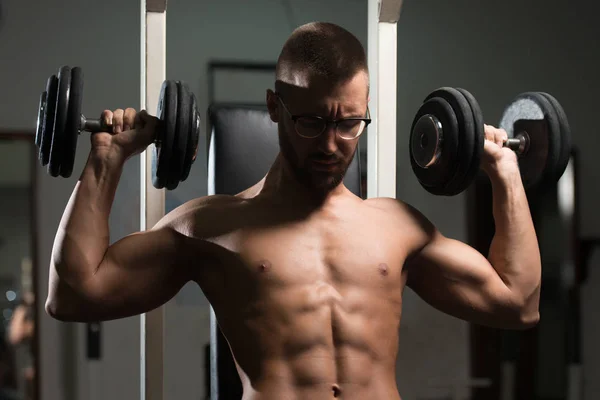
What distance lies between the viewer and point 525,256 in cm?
149

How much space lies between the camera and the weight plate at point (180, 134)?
4.37 feet

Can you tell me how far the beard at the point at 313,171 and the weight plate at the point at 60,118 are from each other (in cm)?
36

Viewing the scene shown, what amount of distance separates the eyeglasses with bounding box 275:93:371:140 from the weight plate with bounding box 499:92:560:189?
358mm

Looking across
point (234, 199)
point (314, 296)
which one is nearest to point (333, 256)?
point (314, 296)

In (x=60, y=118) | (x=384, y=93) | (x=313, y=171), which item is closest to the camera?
(x=60, y=118)

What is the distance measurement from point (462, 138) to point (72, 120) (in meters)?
0.63

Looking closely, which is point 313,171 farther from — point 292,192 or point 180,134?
point 180,134

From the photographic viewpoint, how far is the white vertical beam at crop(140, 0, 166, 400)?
1596 millimetres

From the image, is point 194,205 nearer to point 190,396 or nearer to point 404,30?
point 190,396

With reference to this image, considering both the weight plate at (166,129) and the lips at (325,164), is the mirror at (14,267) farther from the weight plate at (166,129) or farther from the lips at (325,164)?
the lips at (325,164)

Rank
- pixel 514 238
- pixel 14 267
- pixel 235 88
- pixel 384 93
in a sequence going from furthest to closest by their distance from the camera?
pixel 14 267 → pixel 235 88 → pixel 384 93 → pixel 514 238

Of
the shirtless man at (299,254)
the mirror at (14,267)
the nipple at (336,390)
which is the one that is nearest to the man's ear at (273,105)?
the shirtless man at (299,254)

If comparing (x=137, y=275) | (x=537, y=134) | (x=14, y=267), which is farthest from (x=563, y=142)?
(x=14, y=267)

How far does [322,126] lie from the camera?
133 centimetres
